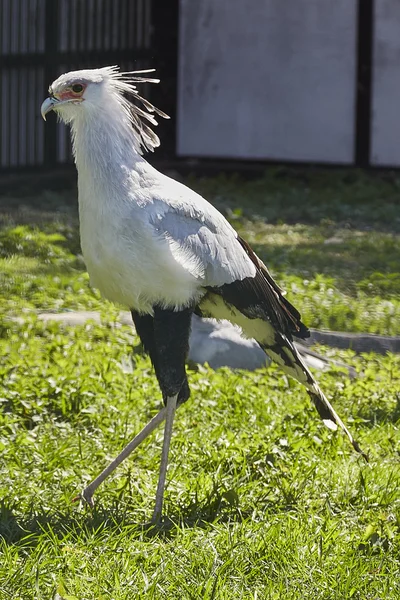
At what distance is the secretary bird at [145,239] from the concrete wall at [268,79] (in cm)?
713

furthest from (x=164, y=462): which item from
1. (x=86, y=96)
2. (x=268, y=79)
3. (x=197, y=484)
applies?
(x=268, y=79)

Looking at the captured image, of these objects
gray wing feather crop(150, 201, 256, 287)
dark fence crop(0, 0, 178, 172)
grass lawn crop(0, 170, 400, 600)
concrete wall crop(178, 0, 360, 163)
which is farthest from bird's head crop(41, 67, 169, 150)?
concrete wall crop(178, 0, 360, 163)

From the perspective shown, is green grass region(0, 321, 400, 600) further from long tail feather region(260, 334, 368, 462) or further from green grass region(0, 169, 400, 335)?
green grass region(0, 169, 400, 335)

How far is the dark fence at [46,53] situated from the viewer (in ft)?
33.6

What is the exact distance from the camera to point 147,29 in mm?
11359

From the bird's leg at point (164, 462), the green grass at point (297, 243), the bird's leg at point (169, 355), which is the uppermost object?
the bird's leg at point (169, 355)

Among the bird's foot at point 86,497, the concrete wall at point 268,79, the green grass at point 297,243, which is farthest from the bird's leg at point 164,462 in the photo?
the concrete wall at point 268,79

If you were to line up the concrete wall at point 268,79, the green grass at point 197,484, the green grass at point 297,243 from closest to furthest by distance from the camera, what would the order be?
the green grass at point 197,484 < the green grass at point 297,243 < the concrete wall at point 268,79

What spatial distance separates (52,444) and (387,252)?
4474 millimetres

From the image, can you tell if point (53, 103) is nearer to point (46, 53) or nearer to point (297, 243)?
point (297, 243)

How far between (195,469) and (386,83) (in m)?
7.23

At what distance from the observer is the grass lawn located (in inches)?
Answer: 120

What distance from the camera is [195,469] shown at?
393cm

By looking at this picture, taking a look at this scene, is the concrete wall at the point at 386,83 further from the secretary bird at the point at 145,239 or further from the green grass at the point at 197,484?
the secretary bird at the point at 145,239
